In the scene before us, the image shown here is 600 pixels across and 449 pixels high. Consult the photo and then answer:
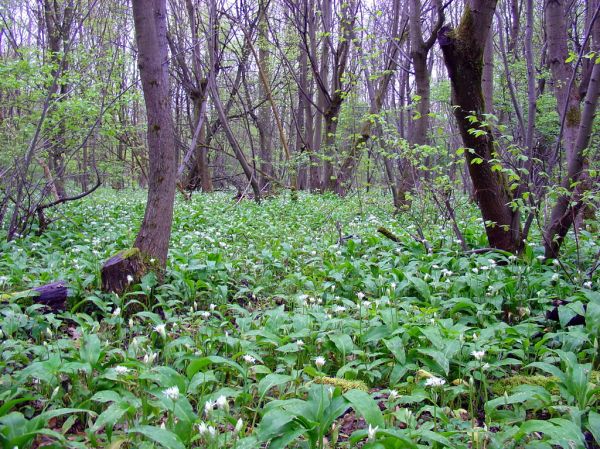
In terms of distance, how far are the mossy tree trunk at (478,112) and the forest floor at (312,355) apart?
388 millimetres

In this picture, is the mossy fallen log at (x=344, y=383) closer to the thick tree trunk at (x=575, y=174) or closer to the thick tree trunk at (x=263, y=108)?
the thick tree trunk at (x=575, y=174)

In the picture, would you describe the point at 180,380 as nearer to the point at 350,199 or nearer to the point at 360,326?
the point at 360,326

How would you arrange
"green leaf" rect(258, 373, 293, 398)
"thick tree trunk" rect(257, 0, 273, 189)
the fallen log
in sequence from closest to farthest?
"green leaf" rect(258, 373, 293, 398)
the fallen log
"thick tree trunk" rect(257, 0, 273, 189)

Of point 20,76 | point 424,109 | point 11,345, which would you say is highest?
point 20,76

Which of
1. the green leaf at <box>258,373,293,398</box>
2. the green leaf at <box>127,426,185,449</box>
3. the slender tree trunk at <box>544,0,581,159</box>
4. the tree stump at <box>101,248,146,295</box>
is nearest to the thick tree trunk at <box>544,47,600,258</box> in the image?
the slender tree trunk at <box>544,0,581,159</box>

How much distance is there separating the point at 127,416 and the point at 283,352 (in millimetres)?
1028

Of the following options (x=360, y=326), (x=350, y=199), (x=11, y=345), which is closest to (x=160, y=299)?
(x=11, y=345)

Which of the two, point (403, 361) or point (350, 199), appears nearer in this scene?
point (403, 361)

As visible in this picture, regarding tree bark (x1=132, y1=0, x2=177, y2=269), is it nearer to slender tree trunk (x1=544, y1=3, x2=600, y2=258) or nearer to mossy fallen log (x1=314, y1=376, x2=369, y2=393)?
mossy fallen log (x1=314, y1=376, x2=369, y2=393)

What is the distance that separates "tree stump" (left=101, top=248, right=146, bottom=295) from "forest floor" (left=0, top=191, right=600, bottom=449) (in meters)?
0.11

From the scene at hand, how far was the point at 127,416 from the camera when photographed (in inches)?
81.4

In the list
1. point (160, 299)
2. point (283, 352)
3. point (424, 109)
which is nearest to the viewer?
point (283, 352)

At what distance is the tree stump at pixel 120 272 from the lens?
3.92 meters

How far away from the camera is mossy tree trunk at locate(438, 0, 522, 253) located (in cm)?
412
